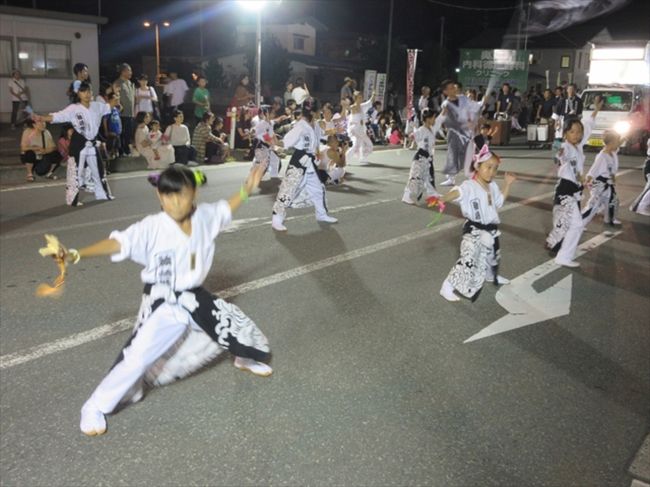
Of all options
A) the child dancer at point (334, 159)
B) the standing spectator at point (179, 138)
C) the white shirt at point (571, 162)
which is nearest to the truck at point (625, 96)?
the child dancer at point (334, 159)

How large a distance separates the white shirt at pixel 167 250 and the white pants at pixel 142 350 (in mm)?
161

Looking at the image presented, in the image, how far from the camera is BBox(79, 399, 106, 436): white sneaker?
329cm

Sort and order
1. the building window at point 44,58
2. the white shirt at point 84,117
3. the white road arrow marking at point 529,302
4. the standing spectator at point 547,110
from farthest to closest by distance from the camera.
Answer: the standing spectator at point 547,110 → the building window at point 44,58 → the white shirt at point 84,117 → the white road arrow marking at point 529,302

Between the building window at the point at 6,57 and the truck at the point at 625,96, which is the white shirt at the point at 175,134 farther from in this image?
the truck at the point at 625,96

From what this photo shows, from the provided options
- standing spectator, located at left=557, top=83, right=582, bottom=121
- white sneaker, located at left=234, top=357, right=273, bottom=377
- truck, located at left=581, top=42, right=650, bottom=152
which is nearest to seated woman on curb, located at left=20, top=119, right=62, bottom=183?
white sneaker, located at left=234, top=357, right=273, bottom=377

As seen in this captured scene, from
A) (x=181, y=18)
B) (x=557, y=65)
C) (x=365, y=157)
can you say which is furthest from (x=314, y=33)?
(x=365, y=157)

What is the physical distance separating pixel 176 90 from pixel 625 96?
57.0 ft

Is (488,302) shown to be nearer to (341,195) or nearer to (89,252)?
(89,252)

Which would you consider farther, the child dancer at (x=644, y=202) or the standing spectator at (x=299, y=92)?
the standing spectator at (x=299, y=92)

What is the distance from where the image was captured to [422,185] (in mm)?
10672

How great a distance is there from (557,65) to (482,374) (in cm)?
5665

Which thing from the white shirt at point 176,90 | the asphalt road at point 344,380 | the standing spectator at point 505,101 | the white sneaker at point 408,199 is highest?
the standing spectator at point 505,101

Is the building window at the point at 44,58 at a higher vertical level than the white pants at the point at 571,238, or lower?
higher

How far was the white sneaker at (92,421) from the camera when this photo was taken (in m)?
3.29
